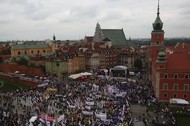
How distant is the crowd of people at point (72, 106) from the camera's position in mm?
28342

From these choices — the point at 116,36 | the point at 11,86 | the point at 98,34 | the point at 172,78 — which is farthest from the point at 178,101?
the point at 116,36

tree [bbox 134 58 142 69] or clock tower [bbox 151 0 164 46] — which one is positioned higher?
clock tower [bbox 151 0 164 46]

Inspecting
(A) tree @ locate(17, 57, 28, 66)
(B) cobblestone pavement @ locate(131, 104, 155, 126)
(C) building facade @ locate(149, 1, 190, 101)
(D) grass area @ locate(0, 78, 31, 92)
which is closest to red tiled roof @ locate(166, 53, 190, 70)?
(C) building facade @ locate(149, 1, 190, 101)

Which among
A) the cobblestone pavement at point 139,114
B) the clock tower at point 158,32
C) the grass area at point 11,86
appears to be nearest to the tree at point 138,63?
the clock tower at point 158,32

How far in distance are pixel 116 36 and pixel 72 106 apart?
259 feet

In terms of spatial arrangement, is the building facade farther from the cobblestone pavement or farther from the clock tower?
the clock tower

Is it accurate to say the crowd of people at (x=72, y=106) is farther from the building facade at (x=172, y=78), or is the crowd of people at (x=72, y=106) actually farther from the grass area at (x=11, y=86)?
the grass area at (x=11, y=86)

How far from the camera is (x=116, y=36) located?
110 meters

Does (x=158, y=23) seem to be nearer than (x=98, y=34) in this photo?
Yes

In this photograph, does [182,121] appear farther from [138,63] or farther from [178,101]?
[138,63]

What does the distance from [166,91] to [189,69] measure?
436cm

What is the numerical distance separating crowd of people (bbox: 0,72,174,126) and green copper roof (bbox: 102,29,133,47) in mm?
62277

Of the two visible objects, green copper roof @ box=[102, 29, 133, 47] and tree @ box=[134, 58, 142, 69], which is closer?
tree @ box=[134, 58, 142, 69]

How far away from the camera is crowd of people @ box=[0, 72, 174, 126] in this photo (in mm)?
28342
